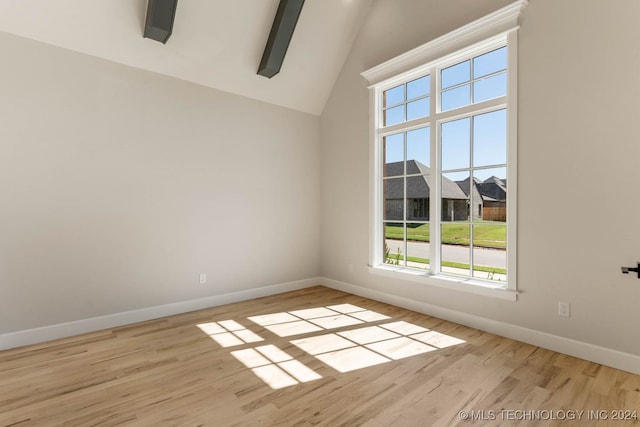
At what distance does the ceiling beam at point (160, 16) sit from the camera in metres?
2.92

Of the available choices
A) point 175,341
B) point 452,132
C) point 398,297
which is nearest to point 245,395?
point 175,341

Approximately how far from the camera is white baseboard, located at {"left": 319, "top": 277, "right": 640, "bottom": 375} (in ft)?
7.68

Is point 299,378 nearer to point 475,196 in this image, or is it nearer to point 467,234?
point 467,234

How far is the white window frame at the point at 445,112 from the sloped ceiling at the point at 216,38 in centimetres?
79

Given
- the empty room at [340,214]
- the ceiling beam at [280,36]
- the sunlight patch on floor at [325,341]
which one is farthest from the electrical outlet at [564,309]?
the ceiling beam at [280,36]

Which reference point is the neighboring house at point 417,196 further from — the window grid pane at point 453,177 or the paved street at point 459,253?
the paved street at point 459,253

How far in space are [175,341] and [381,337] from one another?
1.93 meters

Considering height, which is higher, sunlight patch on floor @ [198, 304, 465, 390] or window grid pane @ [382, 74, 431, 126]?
window grid pane @ [382, 74, 431, 126]

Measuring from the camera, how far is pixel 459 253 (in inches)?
134

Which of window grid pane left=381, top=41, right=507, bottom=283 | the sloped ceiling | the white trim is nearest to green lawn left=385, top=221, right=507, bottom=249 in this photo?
window grid pane left=381, top=41, right=507, bottom=283

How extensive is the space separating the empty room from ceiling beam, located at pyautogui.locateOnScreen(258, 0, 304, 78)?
0.03 metres

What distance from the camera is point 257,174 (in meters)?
4.36

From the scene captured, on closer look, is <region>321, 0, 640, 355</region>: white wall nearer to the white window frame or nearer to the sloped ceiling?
the white window frame

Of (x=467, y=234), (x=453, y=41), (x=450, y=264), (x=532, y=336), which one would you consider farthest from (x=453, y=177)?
(x=532, y=336)
